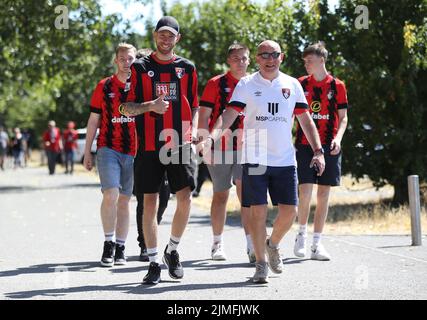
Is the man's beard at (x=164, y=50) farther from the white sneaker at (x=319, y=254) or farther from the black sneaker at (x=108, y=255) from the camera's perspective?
the white sneaker at (x=319, y=254)

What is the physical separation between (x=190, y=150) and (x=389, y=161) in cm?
799

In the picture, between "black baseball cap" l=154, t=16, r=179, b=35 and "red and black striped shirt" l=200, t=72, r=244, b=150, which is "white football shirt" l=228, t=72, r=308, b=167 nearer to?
"black baseball cap" l=154, t=16, r=179, b=35

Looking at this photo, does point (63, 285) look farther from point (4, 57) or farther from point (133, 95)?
point (4, 57)

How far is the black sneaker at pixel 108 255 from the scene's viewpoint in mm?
9055

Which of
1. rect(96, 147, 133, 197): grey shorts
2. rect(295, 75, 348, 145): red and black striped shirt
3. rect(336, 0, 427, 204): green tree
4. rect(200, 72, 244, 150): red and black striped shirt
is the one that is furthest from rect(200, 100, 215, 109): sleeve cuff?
rect(336, 0, 427, 204): green tree

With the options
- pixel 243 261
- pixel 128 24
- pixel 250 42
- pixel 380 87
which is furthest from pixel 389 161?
pixel 128 24

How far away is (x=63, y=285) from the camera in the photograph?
779cm

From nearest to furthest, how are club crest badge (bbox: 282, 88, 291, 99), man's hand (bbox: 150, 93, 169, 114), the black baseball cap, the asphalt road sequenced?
1. the asphalt road
2. man's hand (bbox: 150, 93, 169, 114)
3. the black baseball cap
4. club crest badge (bbox: 282, 88, 291, 99)

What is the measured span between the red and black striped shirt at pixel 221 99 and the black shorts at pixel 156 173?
1435 millimetres

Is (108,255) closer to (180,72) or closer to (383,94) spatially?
(180,72)

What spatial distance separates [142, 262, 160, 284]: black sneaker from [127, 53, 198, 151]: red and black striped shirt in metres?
0.95

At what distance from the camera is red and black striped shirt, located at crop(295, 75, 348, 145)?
9.73 meters

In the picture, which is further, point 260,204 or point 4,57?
point 4,57
